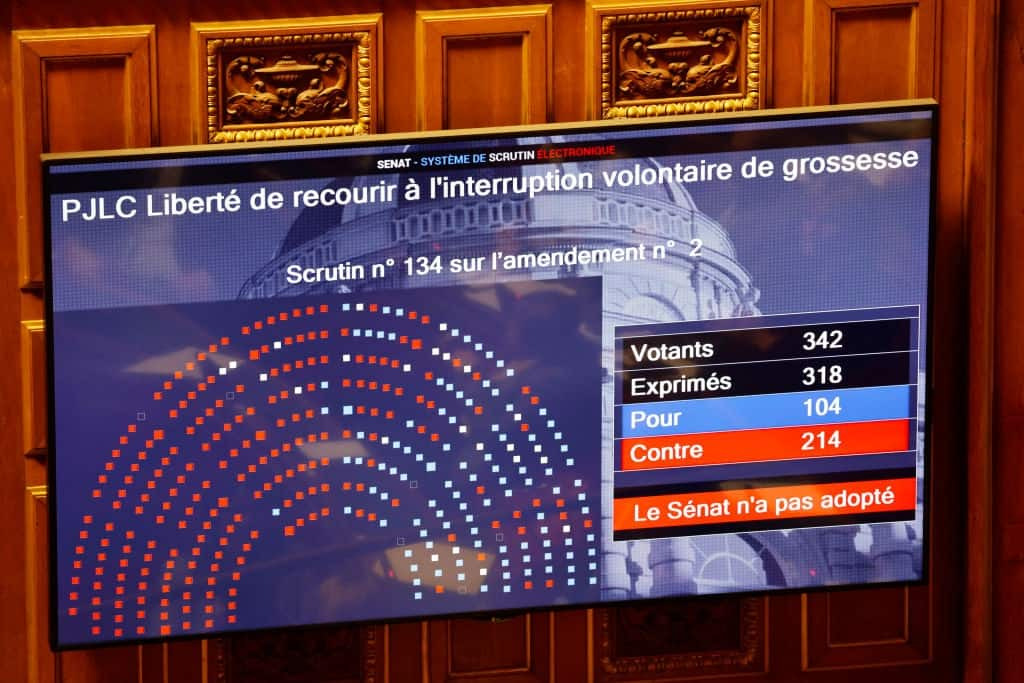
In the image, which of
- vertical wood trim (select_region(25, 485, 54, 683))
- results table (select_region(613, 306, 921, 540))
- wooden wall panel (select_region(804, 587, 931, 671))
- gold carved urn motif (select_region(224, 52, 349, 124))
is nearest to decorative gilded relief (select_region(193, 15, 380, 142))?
gold carved urn motif (select_region(224, 52, 349, 124))

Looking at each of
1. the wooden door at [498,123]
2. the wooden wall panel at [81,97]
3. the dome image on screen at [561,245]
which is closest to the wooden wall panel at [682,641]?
the wooden door at [498,123]

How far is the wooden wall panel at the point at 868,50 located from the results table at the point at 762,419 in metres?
0.54

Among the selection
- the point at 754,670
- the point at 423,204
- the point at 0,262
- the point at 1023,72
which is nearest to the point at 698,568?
the point at 754,670

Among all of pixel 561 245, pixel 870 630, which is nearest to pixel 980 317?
pixel 870 630

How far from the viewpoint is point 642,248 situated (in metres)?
3.18

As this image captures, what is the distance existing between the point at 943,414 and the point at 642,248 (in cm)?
94

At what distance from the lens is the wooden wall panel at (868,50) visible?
3.31m

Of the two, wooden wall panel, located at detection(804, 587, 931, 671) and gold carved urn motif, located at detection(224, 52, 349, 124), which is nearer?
gold carved urn motif, located at detection(224, 52, 349, 124)

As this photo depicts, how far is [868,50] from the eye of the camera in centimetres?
333

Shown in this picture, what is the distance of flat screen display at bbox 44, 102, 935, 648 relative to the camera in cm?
311

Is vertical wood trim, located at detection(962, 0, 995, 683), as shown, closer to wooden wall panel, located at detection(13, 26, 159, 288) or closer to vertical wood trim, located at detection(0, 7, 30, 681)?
wooden wall panel, located at detection(13, 26, 159, 288)

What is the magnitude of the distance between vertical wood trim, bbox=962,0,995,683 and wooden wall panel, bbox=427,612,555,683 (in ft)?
3.56

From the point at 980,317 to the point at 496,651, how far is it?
1.47m

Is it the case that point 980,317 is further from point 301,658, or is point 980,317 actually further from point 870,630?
point 301,658
